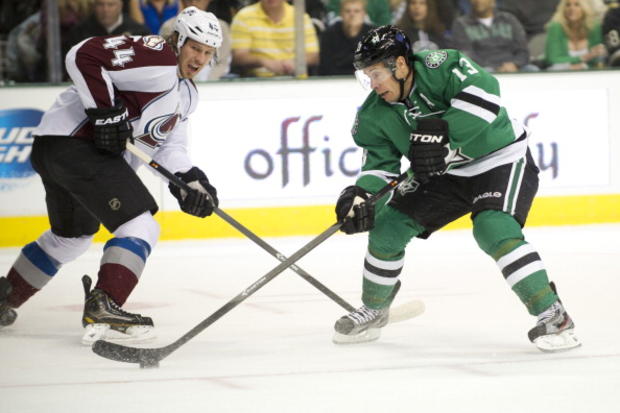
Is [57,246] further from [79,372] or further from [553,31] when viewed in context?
[553,31]

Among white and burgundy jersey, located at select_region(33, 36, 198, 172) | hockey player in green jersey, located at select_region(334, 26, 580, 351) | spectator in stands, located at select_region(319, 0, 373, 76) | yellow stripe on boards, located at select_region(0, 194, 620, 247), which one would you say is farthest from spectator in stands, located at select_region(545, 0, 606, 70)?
white and burgundy jersey, located at select_region(33, 36, 198, 172)

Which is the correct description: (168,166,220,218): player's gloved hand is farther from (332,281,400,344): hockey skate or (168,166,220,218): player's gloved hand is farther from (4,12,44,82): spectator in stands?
(4,12,44,82): spectator in stands

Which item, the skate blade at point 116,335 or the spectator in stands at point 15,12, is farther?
the spectator in stands at point 15,12

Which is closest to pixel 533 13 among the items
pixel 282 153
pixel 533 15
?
pixel 533 15

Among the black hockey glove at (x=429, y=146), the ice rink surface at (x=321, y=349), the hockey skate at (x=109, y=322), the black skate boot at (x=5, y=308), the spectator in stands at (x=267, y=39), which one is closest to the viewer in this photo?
the ice rink surface at (x=321, y=349)

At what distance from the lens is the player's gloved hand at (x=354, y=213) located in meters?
3.22

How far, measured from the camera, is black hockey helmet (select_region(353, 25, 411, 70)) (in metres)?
3.11

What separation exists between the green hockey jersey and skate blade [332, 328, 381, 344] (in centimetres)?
43

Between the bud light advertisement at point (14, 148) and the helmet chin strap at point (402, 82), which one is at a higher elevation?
the helmet chin strap at point (402, 82)

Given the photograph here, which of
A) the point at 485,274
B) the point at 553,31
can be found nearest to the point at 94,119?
the point at 485,274

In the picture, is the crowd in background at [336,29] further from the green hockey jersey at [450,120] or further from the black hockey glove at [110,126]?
the green hockey jersey at [450,120]

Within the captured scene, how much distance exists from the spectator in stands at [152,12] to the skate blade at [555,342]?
3.43m

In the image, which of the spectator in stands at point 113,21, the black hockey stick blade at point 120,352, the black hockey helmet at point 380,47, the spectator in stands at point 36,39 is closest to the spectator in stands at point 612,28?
the spectator in stands at point 113,21

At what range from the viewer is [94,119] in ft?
10.9
